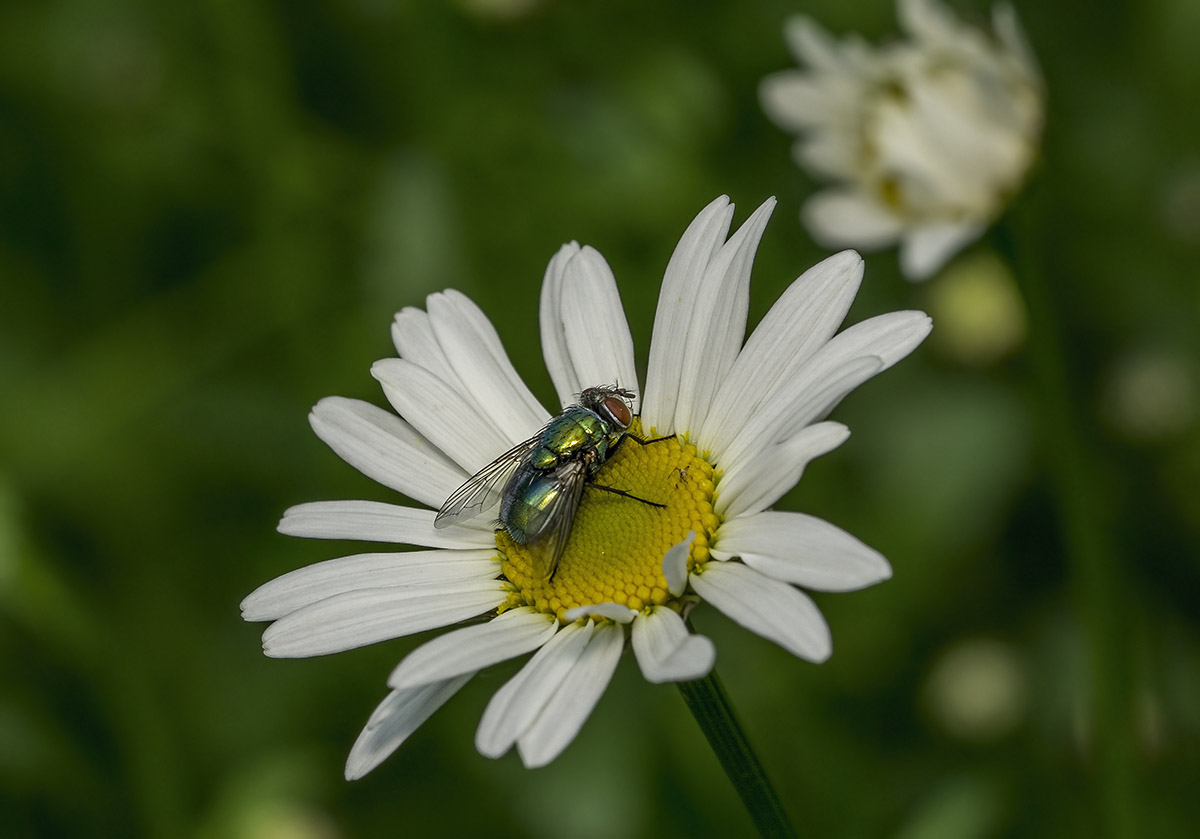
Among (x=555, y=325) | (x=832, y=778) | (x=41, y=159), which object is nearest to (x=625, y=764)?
(x=832, y=778)

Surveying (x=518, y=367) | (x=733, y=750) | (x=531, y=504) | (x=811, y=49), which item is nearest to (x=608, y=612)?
(x=733, y=750)

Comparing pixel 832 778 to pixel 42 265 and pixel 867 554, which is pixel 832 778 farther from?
pixel 42 265

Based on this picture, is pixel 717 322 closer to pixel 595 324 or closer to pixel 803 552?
pixel 595 324

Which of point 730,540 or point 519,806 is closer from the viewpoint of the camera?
point 730,540

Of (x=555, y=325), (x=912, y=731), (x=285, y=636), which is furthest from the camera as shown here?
(x=912, y=731)

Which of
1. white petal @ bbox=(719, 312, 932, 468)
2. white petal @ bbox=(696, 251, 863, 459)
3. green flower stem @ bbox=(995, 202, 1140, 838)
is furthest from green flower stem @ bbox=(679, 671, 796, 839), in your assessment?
green flower stem @ bbox=(995, 202, 1140, 838)

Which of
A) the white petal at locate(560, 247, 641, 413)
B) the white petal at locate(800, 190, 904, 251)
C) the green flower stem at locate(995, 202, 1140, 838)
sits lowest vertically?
the green flower stem at locate(995, 202, 1140, 838)

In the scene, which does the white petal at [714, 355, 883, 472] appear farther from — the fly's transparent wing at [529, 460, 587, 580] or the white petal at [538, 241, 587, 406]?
the white petal at [538, 241, 587, 406]
